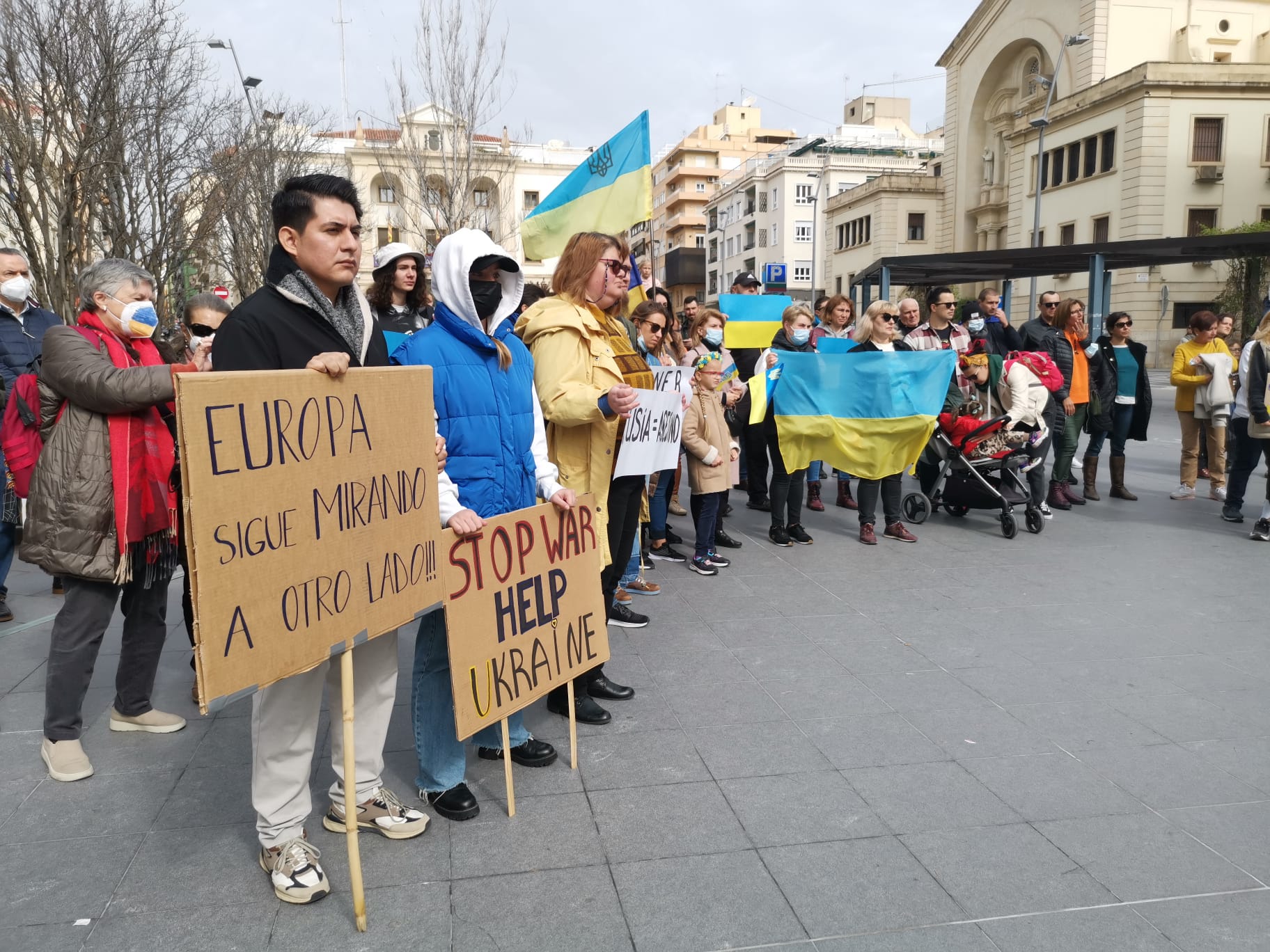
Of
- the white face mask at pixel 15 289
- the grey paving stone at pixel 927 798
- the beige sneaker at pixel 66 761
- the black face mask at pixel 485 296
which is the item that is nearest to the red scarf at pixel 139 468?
the beige sneaker at pixel 66 761

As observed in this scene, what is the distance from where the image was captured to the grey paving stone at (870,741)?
3660mm

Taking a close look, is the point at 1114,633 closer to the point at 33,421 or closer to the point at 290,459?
the point at 290,459

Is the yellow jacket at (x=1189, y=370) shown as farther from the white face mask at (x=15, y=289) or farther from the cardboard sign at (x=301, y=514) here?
the white face mask at (x=15, y=289)

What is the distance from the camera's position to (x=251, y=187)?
1983 centimetres

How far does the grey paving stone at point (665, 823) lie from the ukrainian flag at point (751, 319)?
265 inches

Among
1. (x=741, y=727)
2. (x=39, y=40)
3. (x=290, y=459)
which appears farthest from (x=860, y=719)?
(x=39, y=40)

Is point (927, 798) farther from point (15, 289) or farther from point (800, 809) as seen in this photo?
point (15, 289)

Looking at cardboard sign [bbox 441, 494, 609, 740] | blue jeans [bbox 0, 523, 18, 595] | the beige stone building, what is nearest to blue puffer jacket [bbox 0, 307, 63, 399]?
blue jeans [bbox 0, 523, 18, 595]

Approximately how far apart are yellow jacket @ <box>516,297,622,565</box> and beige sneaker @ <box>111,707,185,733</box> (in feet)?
6.40

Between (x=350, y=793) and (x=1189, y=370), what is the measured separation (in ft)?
32.1

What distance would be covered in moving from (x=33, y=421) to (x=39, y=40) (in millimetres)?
7252

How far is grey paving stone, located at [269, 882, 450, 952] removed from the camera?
2.53 metres

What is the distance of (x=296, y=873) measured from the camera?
2.74 metres

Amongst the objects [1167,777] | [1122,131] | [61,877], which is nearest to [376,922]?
[61,877]
